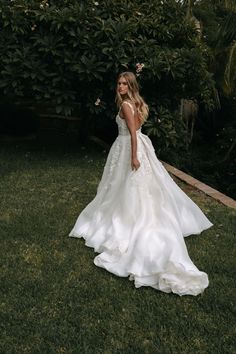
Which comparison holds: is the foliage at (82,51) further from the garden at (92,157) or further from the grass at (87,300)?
the grass at (87,300)

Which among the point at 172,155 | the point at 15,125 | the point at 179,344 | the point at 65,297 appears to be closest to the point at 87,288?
the point at 65,297

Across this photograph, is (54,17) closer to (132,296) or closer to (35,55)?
(35,55)

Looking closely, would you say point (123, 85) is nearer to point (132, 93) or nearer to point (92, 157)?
point (132, 93)

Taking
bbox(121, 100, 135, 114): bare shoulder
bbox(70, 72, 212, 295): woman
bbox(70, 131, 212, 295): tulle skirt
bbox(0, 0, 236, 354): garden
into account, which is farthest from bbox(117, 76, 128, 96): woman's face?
bbox(0, 0, 236, 354): garden

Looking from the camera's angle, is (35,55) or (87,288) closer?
(87,288)

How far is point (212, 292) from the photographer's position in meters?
3.84

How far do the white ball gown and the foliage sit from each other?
3.39m

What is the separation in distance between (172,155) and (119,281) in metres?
6.90

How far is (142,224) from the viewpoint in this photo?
4582 millimetres

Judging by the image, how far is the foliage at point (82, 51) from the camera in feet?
26.2

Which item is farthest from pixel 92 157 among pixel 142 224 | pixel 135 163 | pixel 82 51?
pixel 142 224

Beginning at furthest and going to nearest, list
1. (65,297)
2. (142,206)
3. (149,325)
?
(142,206)
(65,297)
(149,325)

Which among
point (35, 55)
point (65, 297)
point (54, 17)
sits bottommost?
point (65, 297)

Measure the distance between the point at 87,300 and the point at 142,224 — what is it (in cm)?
113
